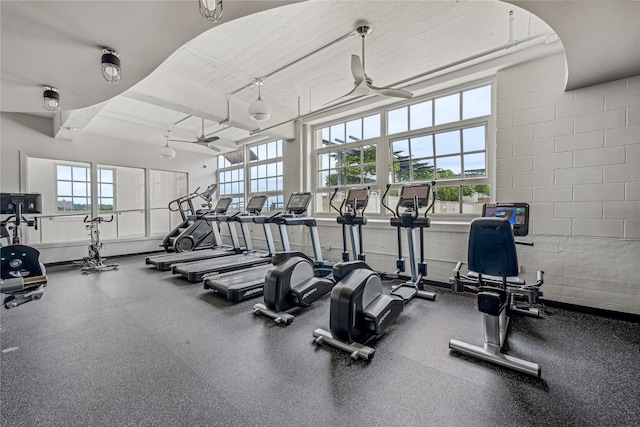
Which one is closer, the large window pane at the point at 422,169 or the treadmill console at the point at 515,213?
the treadmill console at the point at 515,213

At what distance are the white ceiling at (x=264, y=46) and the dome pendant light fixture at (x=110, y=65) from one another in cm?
8

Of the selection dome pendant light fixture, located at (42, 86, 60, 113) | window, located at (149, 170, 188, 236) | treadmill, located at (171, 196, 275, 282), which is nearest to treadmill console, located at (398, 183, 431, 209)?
treadmill, located at (171, 196, 275, 282)

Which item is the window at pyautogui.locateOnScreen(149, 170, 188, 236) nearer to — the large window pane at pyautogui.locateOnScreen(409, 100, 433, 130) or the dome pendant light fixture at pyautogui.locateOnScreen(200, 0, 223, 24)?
the large window pane at pyautogui.locateOnScreen(409, 100, 433, 130)

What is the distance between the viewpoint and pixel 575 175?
3209 millimetres

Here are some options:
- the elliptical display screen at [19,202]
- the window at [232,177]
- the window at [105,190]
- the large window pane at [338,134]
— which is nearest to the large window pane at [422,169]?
the large window pane at [338,134]

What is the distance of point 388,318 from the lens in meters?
2.60

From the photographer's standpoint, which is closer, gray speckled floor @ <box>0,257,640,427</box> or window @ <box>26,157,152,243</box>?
gray speckled floor @ <box>0,257,640,427</box>

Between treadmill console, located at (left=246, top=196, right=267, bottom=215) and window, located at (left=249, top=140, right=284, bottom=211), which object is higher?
window, located at (left=249, top=140, right=284, bottom=211)

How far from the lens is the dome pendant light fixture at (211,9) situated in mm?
1569

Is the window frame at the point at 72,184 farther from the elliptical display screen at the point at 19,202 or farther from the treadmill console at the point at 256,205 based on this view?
the treadmill console at the point at 256,205

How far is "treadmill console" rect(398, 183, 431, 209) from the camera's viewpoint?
11.9 ft

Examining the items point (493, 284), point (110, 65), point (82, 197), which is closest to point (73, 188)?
point (82, 197)

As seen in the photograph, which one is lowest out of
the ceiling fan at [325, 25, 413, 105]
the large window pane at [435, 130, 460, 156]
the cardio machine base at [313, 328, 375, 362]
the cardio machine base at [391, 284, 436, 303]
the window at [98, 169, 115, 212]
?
the cardio machine base at [313, 328, 375, 362]

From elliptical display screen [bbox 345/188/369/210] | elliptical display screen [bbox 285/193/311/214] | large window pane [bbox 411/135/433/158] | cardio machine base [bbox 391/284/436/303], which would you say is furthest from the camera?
elliptical display screen [bbox 285/193/311/214]
